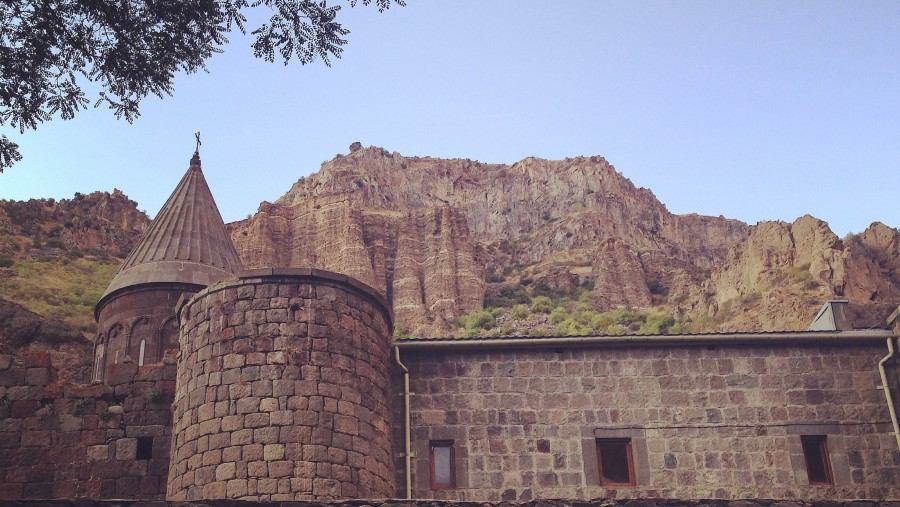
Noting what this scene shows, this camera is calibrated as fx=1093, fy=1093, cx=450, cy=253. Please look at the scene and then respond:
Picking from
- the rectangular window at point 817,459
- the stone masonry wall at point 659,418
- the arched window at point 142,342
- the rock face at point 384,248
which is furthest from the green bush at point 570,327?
the rectangular window at point 817,459

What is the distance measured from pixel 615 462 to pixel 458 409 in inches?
Result: 104

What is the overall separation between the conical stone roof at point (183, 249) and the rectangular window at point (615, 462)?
8710 millimetres

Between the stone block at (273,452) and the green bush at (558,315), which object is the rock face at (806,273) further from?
the stone block at (273,452)

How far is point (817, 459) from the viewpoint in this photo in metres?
17.6

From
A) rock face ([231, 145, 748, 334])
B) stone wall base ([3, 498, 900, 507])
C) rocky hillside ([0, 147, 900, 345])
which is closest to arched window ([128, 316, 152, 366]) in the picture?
stone wall base ([3, 498, 900, 507])

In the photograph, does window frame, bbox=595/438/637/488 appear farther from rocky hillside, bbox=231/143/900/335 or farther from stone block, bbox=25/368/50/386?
rocky hillside, bbox=231/143/900/335

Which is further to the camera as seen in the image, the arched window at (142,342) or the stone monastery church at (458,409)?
the arched window at (142,342)

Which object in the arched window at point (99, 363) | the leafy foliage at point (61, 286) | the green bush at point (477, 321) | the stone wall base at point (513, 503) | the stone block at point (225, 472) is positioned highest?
the green bush at point (477, 321)

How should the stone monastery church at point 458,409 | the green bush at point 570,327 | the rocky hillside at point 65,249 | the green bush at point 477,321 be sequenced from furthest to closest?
the green bush at point 477,321, the green bush at point 570,327, the rocky hillside at point 65,249, the stone monastery church at point 458,409

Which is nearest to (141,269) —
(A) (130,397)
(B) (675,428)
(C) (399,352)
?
(A) (130,397)

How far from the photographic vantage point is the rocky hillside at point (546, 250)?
60312 mm

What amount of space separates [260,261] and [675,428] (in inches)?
3356

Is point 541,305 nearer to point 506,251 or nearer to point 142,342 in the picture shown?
point 506,251

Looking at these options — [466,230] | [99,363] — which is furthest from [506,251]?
[99,363]
